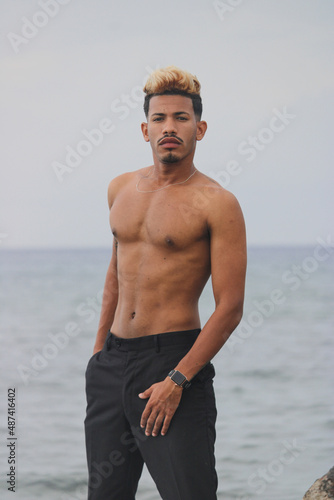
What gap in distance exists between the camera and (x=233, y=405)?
30.3 ft

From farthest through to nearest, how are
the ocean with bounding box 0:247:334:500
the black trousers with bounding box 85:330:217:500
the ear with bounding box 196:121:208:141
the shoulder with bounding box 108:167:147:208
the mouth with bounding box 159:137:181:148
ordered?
the ocean with bounding box 0:247:334:500 → the shoulder with bounding box 108:167:147:208 → the ear with bounding box 196:121:208:141 → the mouth with bounding box 159:137:181:148 → the black trousers with bounding box 85:330:217:500

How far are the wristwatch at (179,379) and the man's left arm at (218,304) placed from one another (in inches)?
0.5

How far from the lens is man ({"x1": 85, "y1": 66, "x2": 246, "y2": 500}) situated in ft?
9.32

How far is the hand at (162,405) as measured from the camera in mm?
2832

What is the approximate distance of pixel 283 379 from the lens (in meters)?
11.4

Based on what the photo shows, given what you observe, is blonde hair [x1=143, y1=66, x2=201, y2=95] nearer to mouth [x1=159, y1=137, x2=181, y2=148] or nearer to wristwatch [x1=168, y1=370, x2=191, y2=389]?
mouth [x1=159, y1=137, x2=181, y2=148]

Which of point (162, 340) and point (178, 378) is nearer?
point (178, 378)

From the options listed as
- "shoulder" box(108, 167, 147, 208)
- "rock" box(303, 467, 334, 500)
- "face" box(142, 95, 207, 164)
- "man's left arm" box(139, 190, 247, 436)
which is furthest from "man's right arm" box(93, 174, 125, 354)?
"rock" box(303, 467, 334, 500)

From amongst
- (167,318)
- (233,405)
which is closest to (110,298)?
(167,318)

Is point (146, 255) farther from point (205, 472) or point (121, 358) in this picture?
point (205, 472)

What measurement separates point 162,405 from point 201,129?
1168mm

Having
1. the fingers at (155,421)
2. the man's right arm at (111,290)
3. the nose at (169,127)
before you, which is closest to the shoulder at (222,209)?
the nose at (169,127)

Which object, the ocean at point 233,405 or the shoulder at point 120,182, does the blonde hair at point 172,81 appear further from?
the ocean at point 233,405

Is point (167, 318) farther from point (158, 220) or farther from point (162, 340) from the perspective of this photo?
point (158, 220)
